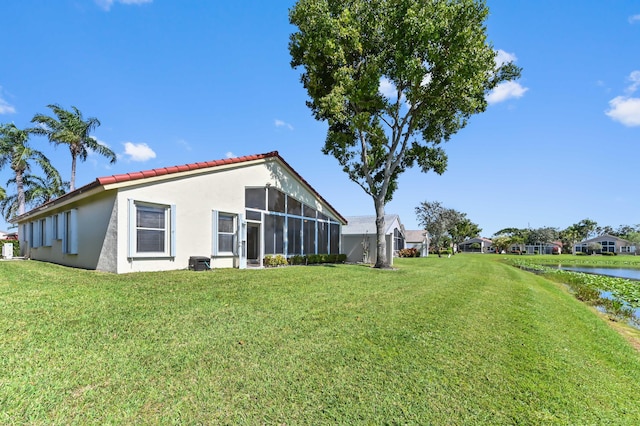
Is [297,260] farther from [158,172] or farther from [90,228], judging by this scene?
[90,228]

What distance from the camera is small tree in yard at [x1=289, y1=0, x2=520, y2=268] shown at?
14062mm

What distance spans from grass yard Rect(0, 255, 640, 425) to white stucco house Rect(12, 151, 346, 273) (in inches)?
134

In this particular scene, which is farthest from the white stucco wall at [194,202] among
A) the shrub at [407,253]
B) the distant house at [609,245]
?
the distant house at [609,245]

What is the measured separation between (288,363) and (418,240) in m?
44.9

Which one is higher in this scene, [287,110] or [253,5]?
[253,5]

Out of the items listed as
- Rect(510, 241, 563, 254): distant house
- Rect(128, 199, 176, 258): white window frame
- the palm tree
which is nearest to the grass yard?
Rect(128, 199, 176, 258): white window frame

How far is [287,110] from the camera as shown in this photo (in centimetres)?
1641

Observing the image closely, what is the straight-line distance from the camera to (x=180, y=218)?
11492mm

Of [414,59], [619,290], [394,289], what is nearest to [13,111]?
[414,59]

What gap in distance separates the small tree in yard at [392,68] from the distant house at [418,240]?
28.7 meters

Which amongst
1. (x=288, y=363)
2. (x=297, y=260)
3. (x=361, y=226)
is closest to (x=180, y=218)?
(x=297, y=260)

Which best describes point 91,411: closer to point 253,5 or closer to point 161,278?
point 161,278

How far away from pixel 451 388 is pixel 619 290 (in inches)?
759

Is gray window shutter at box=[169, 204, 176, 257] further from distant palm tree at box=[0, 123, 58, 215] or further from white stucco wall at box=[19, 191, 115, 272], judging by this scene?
Answer: distant palm tree at box=[0, 123, 58, 215]
